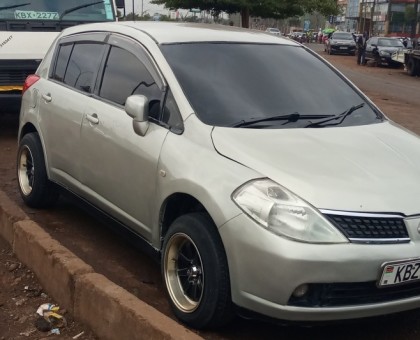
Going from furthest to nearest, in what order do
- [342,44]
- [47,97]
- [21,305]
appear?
1. [342,44]
2. [47,97]
3. [21,305]

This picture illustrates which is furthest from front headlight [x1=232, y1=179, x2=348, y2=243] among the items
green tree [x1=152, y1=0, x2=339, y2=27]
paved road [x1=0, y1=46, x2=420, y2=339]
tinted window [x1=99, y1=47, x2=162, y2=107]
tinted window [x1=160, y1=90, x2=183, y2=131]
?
green tree [x1=152, y1=0, x2=339, y2=27]

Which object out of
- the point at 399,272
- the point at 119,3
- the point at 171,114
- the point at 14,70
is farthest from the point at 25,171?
the point at 119,3

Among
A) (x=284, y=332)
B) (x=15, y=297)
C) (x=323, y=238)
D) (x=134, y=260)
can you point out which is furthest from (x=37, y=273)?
(x=323, y=238)

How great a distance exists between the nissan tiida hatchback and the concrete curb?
321 millimetres

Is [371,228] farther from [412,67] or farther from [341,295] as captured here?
[412,67]

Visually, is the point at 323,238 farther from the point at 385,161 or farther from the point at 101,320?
the point at 101,320

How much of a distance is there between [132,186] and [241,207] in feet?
3.72

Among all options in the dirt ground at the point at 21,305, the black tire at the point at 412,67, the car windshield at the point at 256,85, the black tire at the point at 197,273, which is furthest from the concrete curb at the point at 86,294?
the black tire at the point at 412,67

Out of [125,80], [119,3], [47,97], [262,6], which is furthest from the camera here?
[262,6]

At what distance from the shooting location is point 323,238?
3166mm

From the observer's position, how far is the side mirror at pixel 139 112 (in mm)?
4082

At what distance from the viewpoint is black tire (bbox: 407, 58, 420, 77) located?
97.7 feet

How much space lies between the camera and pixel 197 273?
3631mm

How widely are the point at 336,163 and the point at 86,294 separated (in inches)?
62.7
